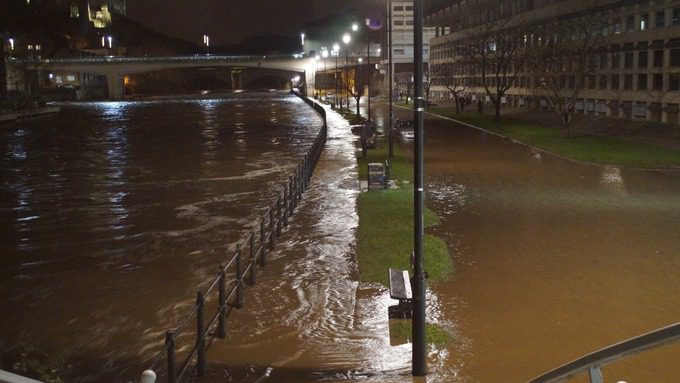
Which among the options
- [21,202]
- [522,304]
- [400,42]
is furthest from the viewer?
[400,42]

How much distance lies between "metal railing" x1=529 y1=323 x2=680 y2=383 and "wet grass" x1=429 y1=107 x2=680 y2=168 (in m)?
24.6

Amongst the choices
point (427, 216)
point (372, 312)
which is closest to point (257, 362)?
point (372, 312)

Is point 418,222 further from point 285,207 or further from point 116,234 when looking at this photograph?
point 116,234

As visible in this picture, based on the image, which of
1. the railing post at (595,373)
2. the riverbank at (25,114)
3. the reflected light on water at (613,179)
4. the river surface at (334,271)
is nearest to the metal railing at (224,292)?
the river surface at (334,271)

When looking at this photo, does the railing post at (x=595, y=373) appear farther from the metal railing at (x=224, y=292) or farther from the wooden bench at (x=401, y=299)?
the wooden bench at (x=401, y=299)

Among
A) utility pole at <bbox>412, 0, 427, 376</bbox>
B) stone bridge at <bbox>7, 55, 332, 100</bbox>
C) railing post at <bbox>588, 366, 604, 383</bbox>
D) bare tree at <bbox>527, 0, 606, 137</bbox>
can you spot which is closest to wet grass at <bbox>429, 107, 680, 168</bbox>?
bare tree at <bbox>527, 0, 606, 137</bbox>

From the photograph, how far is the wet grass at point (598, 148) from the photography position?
27.3 meters

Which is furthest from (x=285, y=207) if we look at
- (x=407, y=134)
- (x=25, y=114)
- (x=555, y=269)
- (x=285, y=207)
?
(x=25, y=114)

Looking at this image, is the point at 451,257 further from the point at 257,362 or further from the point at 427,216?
the point at 257,362

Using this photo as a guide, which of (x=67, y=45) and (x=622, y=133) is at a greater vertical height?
(x=67, y=45)

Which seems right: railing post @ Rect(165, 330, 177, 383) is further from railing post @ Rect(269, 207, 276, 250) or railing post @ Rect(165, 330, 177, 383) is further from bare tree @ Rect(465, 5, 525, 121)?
bare tree @ Rect(465, 5, 525, 121)

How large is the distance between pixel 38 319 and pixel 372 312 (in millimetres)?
5456

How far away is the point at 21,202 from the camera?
2389 cm

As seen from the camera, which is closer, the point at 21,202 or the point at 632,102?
the point at 21,202
